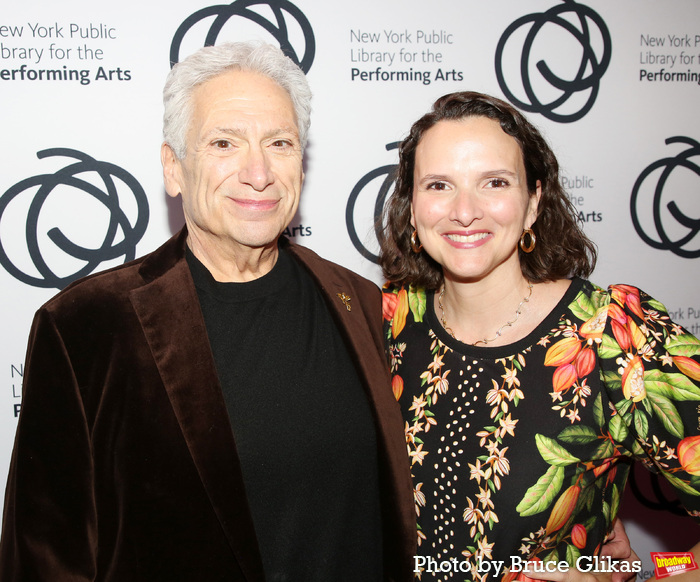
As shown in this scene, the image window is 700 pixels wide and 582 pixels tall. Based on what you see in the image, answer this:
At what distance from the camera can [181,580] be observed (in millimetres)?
1591

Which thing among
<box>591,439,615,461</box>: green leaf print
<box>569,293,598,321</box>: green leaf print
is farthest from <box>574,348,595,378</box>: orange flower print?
<box>591,439,615,461</box>: green leaf print

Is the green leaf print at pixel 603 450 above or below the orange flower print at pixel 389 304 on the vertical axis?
below

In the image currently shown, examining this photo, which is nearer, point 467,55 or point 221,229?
point 221,229

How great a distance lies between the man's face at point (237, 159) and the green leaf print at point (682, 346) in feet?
3.90

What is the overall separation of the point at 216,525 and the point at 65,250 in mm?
1586

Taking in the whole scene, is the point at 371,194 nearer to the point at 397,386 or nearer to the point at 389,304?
the point at 389,304

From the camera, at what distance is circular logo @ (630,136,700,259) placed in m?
3.16

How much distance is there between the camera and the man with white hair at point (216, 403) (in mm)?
1550

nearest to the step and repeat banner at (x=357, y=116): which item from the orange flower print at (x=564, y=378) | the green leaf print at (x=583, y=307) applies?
the green leaf print at (x=583, y=307)

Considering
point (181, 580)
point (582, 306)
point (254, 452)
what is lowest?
point (181, 580)

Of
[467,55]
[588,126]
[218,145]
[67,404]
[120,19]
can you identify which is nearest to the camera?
[67,404]

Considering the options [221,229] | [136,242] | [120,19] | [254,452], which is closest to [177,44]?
[120,19]

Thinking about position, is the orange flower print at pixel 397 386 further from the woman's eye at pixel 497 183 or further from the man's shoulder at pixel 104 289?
the man's shoulder at pixel 104 289

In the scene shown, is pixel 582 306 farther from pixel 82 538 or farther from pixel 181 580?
pixel 82 538
